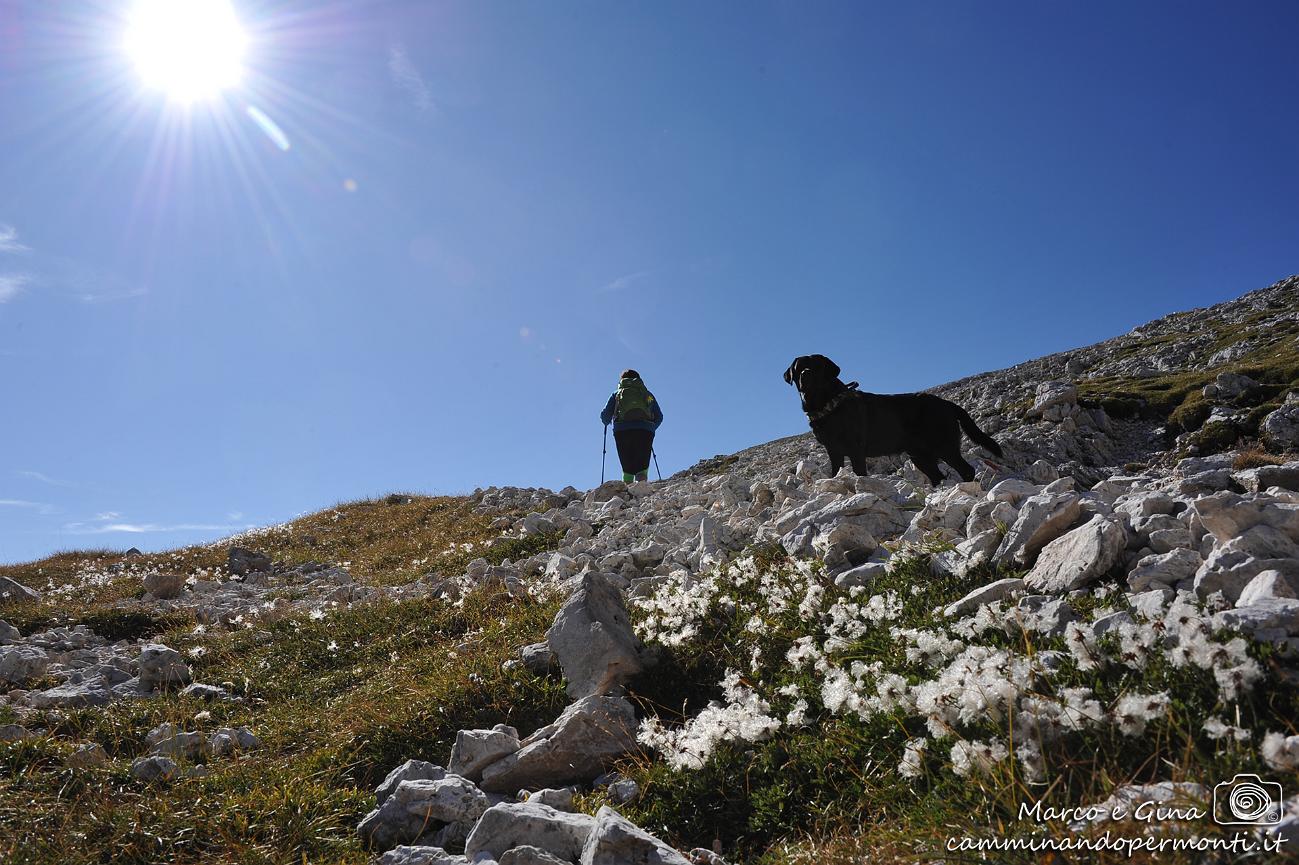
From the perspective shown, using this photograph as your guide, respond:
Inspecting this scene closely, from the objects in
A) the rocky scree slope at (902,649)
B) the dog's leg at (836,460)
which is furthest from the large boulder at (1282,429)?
the dog's leg at (836,460)

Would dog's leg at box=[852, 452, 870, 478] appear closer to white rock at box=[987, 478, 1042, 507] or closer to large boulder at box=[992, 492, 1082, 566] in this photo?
white rock at box=[987, 478, 1042, 507]

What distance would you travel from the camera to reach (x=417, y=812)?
3896 mm

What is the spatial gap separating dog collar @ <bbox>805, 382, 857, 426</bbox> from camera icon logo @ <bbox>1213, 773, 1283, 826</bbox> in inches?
343

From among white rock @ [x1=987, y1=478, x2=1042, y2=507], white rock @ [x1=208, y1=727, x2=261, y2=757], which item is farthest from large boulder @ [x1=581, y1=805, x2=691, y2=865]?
white rock @ [x1=987, y1=478, x2=1042, y2=507]

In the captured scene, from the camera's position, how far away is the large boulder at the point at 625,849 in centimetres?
293

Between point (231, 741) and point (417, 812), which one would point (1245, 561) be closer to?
point (417, 812)

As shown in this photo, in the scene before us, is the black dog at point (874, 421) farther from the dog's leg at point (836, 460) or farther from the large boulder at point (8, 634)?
the large boulder at point (8, 634)

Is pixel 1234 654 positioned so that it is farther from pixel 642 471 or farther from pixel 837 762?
pixel 642 471

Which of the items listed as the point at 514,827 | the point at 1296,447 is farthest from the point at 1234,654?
the point at 1296,447

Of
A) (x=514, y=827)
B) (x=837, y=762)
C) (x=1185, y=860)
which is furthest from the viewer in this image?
(x=837, y=762)

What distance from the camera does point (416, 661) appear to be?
6867mm

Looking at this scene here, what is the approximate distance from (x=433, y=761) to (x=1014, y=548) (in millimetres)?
4480

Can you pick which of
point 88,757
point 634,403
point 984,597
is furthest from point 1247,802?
point 634,403

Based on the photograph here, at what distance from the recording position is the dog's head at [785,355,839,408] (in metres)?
11.1
